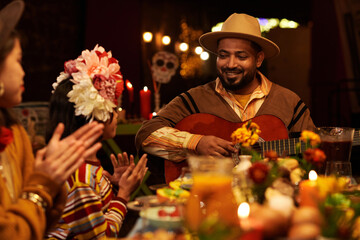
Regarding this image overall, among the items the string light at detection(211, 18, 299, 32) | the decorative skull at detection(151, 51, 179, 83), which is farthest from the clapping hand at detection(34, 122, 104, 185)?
the string light at detection(211, 18, 299, 32)

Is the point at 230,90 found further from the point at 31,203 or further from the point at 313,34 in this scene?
the point at 313,34

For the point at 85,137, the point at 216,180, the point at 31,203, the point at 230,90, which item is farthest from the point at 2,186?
the point at 230,90

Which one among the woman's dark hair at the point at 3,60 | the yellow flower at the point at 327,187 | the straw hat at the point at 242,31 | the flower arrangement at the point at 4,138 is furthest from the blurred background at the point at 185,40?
the yellow flower at the point at 327,187

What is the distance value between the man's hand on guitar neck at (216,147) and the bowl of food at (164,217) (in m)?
1.44

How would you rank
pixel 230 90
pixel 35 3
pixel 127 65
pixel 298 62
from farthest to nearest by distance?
1. pixel 298 62
2. pixel 127 65
3. pixel 35 3
4. pixel 230 90

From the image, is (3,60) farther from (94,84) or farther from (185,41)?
(185,41)

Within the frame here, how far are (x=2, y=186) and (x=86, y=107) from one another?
719mm

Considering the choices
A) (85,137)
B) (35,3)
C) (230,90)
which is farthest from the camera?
(35,3)

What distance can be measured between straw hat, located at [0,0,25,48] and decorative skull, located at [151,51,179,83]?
4.69 metres

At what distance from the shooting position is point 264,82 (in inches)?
139

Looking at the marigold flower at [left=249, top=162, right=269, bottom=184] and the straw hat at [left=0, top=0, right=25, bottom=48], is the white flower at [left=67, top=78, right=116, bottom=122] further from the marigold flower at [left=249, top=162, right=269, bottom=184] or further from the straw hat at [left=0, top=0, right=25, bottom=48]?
the marigold flower at [left=249, top=162, right=269, bottom=184]

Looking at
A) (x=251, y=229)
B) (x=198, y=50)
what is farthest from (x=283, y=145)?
(x=198, y=50)

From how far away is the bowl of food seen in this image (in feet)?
4.70

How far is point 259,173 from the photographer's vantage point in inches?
60.7
